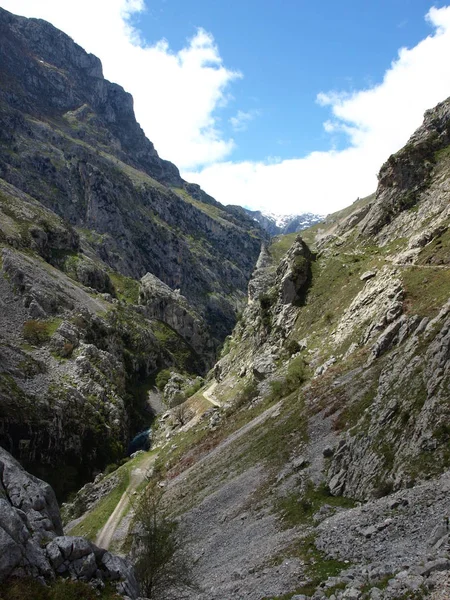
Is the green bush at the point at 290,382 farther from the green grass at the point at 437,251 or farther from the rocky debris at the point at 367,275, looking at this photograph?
the green grass at the point at 437,251

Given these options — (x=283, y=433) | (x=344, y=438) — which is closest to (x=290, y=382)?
(x=283, y=433)

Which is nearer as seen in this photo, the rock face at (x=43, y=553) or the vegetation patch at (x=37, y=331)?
the rock face at (x=43, y=553)

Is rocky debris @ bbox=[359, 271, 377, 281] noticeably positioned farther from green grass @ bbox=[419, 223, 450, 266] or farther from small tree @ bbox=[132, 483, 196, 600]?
small tree @ bbox=[132, 483, 196, 600]

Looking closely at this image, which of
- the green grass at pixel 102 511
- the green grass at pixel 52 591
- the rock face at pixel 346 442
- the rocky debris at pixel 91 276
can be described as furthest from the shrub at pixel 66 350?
the green grass at pixel 52 591

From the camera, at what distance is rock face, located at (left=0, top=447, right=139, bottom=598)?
21188 mm

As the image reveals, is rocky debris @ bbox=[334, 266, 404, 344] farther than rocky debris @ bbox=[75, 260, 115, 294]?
No

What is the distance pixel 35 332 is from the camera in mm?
108688

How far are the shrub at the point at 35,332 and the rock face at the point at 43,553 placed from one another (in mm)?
86232

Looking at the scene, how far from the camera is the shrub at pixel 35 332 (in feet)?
352

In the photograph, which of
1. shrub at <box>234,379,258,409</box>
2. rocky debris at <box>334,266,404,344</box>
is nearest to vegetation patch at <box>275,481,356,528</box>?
rocky debris at <box>334,266,404,344</box>

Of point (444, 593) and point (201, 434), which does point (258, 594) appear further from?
point (201, 434)

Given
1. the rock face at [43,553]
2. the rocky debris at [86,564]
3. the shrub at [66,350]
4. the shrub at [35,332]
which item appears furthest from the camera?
the shrub at [35,332]

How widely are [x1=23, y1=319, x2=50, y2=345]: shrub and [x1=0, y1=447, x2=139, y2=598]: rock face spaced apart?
283 feet

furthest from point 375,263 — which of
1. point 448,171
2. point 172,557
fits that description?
point 172,557
